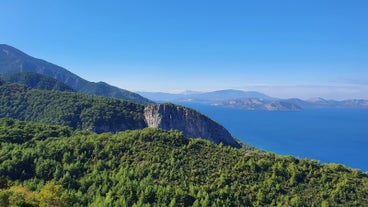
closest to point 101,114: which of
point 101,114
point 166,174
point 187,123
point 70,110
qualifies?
point 101,114

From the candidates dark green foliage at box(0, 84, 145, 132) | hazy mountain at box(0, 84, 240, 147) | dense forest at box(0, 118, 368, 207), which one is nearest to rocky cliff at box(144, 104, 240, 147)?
hazy mountain at box(0, 84, 240, 147)

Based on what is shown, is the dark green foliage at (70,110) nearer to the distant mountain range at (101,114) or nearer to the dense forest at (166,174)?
the distant mountain range at (101,114)

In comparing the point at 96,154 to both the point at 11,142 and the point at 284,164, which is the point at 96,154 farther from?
the point at 284,164

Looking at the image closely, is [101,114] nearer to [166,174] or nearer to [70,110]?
[70,110]

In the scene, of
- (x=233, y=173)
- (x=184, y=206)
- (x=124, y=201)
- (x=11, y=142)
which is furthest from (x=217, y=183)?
(x=11, y=142)

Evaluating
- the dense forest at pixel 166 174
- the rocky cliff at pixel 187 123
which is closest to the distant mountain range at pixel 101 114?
the rocky cliff at pixel 187 123

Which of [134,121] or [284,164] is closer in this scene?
[284,164]
